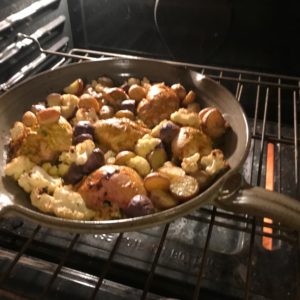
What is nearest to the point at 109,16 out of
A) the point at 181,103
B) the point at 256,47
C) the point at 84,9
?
the point at 84,9

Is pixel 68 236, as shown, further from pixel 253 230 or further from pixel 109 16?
pixel 109 16

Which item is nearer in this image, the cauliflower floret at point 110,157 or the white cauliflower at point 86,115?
the cauliflower floret at point 110,157

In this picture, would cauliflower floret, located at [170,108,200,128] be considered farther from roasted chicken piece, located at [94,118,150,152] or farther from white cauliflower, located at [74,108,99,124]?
white cauliflower, located at [74,108,99,124]

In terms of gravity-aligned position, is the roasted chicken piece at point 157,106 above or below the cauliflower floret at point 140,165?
above

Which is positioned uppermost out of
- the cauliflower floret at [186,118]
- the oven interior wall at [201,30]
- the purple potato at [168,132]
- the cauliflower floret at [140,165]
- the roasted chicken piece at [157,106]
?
the oven interior wall at [201,30]

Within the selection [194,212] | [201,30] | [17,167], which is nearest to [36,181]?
[17,167]

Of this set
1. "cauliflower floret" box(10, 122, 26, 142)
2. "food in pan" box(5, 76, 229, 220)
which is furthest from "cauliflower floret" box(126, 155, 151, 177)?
"cauliflower floret" box(10, 122, 26, 142)

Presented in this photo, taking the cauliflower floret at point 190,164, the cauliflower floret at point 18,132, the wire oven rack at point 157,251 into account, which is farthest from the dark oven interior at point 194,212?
the cauliflower floret at point 18,132

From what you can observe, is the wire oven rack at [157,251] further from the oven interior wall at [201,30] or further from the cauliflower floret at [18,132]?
the oven interior wall at [201,30]
